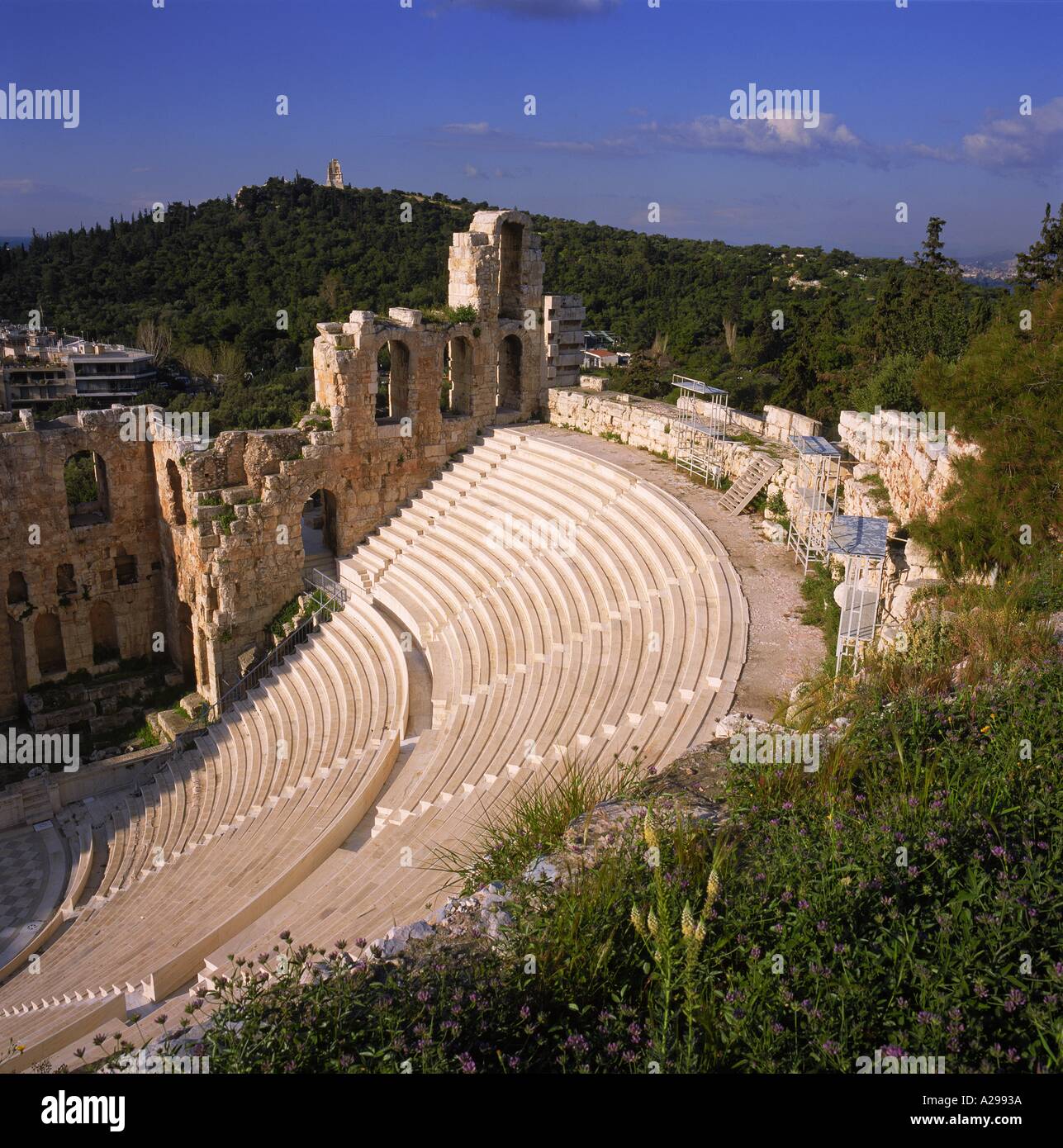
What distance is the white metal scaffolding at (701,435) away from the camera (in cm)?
1708

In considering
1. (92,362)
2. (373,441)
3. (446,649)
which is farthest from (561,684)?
(92,362)

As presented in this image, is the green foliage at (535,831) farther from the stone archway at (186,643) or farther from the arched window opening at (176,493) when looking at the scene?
the arched window opening at (176,493)

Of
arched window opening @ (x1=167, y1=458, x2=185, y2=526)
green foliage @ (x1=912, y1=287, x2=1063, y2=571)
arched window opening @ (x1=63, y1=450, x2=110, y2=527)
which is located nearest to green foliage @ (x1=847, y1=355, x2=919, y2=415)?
green foliage @ (x1=912, y1=287, x2=1063, y2=571)

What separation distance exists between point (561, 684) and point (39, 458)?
1365cm

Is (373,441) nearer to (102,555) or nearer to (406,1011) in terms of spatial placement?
(102,555)

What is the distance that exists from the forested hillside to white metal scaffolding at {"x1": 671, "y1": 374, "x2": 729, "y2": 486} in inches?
285

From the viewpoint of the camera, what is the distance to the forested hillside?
93.0ft

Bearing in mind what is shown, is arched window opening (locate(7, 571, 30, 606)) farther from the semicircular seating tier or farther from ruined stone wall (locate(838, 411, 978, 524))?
ruined stone wall (locate(838, 411, 978, 524))

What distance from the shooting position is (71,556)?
20.4 meters

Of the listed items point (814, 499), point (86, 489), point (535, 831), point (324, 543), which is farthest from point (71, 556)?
point (535, 831)

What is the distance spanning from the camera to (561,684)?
472 inches

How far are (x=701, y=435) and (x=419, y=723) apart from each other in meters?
8.21

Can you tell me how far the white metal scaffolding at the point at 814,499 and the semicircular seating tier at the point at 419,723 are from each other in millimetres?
1210
